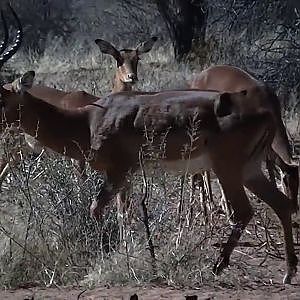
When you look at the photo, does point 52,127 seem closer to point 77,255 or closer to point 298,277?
point 77,255

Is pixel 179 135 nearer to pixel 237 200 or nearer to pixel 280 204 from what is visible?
pixel 237 200

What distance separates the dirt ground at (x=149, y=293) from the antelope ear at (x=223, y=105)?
1.40 metres

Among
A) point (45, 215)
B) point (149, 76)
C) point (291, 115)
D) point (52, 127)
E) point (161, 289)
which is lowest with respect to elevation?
point (161, 289)

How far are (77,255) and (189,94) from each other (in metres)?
1.57

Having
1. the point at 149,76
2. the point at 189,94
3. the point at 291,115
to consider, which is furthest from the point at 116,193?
the point at 149,76

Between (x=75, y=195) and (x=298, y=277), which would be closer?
(x=298, y=277)

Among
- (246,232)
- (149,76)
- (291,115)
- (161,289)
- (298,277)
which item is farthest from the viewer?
(149,76)

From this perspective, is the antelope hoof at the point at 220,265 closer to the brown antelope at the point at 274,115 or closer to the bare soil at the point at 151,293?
the bare soil at the point at 151,293

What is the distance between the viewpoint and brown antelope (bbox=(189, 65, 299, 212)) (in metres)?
Answer: 8.57

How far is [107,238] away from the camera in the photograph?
290 inches

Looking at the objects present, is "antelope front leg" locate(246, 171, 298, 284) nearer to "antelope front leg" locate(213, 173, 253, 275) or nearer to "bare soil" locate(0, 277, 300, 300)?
"antelope front leg" locate(213, 173, 253, 275)

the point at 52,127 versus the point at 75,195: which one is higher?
the point at 52,127

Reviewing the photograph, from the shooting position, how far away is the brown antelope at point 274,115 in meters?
8.57

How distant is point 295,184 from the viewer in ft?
28.6
